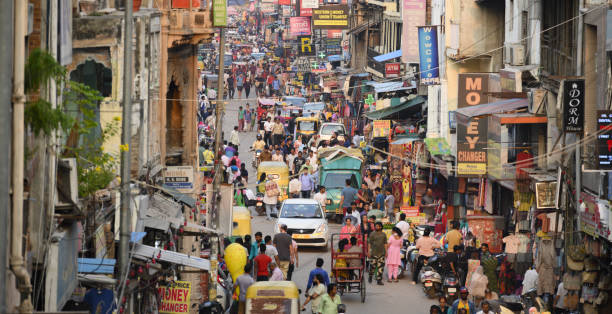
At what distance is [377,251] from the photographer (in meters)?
23.9

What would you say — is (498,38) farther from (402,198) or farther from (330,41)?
(330,41)

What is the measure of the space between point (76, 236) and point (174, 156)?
42.4 ft

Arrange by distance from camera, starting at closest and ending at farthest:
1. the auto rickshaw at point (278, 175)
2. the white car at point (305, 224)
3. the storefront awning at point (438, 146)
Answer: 1. the white car at point (305, 224)
2. the storefront awning at point (438, 146)
3. the auto rickshaw at point (278, 175)

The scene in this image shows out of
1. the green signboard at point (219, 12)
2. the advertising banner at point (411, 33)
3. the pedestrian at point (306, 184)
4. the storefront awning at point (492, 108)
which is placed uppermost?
the advertising banner at point (411, 33)

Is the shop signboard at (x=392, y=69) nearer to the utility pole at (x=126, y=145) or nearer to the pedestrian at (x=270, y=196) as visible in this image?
the pedestrian at (x=270, y=196)

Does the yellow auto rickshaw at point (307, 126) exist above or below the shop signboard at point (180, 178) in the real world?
above

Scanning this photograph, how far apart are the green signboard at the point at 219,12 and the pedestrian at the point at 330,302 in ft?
32.8

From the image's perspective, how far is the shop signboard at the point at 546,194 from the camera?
853 inches

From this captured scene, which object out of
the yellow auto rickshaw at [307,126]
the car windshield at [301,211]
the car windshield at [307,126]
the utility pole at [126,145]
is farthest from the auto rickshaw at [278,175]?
the utility pole at [126,145]

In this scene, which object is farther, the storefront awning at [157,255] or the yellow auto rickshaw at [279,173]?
the yellow auto rickshaw at [279,173]

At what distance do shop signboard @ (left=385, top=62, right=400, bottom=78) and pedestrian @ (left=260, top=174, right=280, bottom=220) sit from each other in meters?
17.1

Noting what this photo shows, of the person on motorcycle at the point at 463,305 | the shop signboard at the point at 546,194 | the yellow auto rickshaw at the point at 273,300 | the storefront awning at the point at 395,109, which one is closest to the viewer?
the yellow auto rickshaw at the point at 273,300

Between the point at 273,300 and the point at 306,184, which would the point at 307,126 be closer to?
the point at 306,184

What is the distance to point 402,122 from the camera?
44094mm
